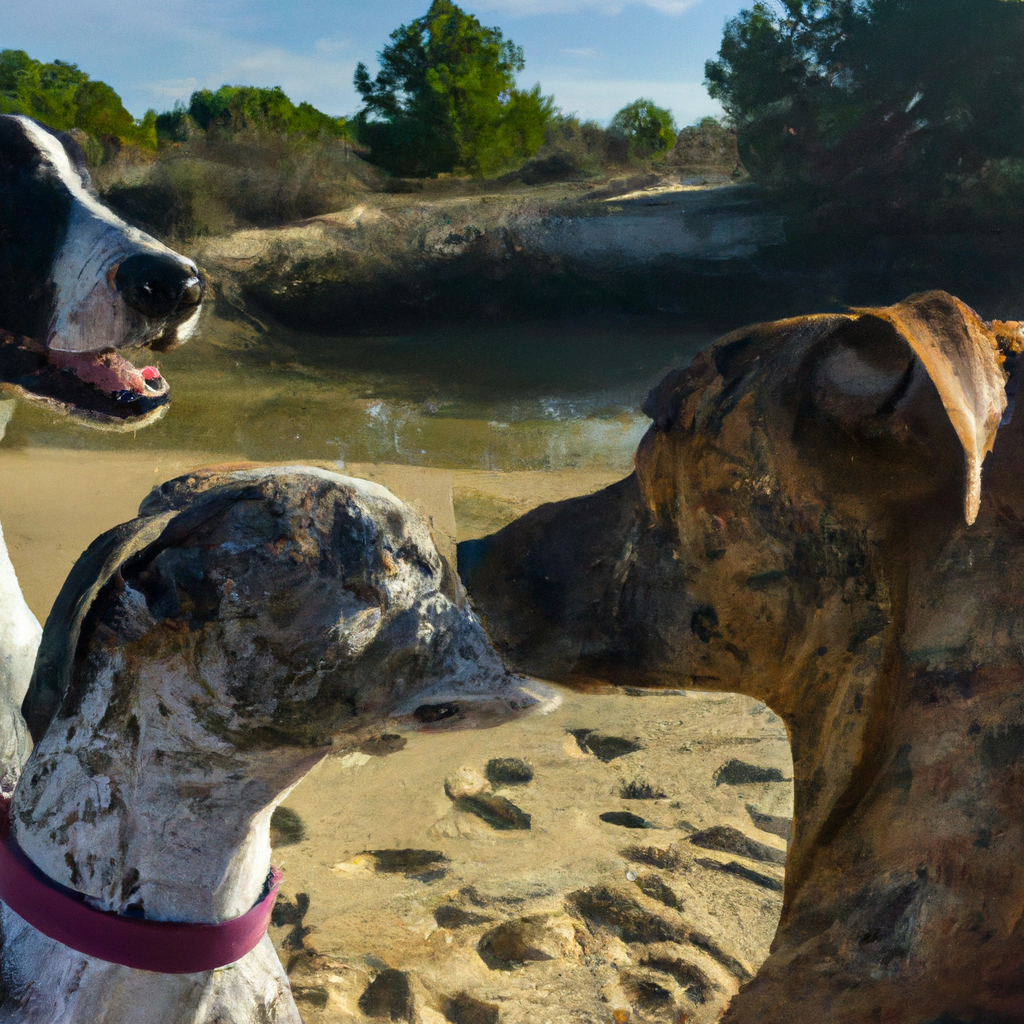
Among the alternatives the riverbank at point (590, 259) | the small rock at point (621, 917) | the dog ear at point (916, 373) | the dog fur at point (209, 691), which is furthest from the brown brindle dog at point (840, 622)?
the riverbank at point (590, 259)

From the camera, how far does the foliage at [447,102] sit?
5.36 metres

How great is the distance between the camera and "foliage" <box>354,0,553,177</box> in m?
5.36

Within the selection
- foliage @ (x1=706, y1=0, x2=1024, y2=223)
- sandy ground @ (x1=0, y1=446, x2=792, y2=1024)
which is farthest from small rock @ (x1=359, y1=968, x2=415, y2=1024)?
foliage @ (x1=706, y1=0, x2=1024, y2=223)

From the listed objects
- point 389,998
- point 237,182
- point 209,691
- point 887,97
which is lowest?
point 389,998

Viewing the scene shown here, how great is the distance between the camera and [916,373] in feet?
2.00

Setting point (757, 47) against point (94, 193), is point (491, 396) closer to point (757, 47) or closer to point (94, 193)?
point (757, 47)

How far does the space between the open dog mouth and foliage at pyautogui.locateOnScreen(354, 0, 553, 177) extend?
4.65 metres

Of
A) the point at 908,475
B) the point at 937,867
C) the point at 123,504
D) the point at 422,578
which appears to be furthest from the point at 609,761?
the point at 123,504

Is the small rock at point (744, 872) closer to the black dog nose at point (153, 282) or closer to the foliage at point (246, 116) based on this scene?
the black dog nose at point (153, 282)

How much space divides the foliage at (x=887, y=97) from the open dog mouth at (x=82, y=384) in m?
4.78

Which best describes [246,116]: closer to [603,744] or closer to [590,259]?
[590,259]

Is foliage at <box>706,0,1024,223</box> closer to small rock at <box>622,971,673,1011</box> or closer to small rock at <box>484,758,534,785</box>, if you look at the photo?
small rock at <box>484,758,534,785</box>

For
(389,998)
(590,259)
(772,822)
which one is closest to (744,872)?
(772,822)

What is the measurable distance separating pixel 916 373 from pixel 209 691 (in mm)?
500
